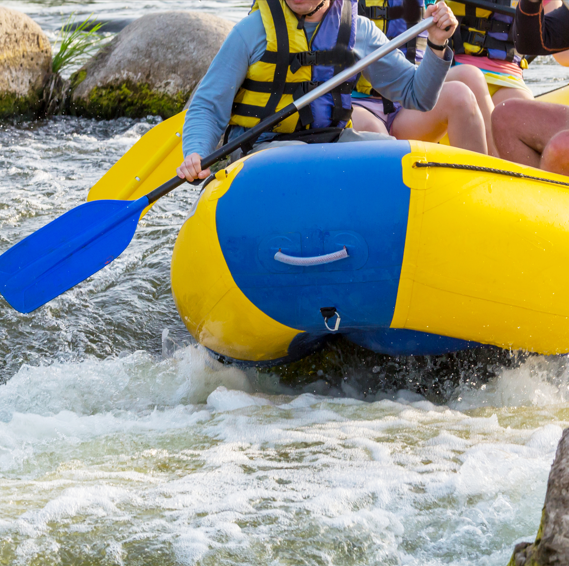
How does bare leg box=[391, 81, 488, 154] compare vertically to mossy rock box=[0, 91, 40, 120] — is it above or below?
above

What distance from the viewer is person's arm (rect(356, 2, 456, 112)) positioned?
8.64 ft

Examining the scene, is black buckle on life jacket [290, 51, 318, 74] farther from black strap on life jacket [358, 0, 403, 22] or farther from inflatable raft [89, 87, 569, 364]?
black strap on life jacket [358, 0, 403, 22]

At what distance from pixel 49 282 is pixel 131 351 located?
49 centimetres

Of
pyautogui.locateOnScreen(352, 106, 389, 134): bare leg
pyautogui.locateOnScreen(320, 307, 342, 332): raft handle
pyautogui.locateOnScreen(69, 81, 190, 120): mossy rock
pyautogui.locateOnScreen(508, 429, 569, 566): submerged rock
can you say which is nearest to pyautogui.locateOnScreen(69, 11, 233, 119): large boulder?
pyautogui.locateOnScreen(69, 81, 190, 120): mossy rock

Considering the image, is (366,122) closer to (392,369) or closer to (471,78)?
(471,78)

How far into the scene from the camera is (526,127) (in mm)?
2715

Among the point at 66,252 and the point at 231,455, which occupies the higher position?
the point at 66,252

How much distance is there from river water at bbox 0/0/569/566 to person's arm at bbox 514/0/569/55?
1100mm

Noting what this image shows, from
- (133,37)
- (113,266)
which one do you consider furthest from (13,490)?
(133,37)

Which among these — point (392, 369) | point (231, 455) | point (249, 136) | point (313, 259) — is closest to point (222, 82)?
point (249, 136)

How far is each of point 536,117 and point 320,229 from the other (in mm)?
1180

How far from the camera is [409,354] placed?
8.05ft

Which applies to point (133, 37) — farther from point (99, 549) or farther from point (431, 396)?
point (99, 549)

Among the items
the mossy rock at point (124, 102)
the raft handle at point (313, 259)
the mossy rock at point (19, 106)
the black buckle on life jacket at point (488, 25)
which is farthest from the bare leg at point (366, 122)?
the mossy rock at point (19, 106)
